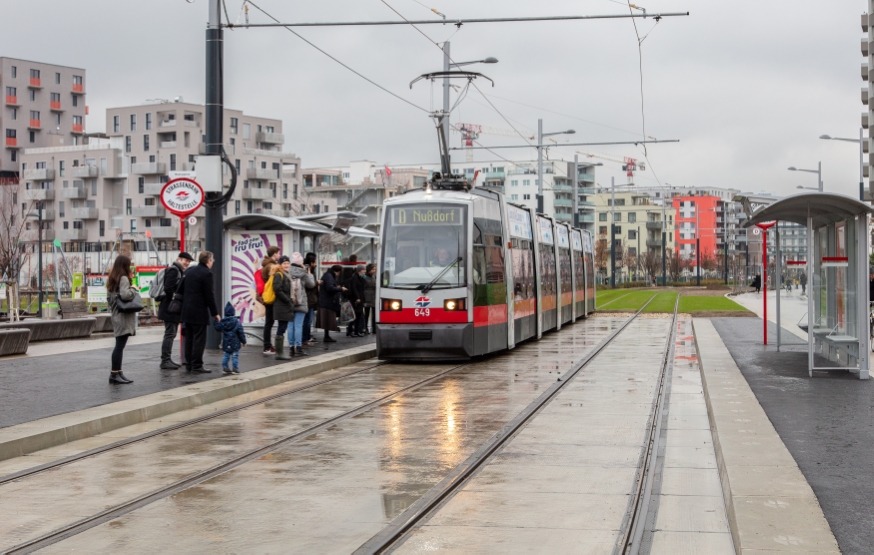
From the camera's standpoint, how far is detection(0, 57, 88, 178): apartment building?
117 metres

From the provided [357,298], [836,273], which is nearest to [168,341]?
[357,298]

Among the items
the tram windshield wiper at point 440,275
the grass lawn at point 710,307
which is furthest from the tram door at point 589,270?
the tram windshield wiper at point 440,275

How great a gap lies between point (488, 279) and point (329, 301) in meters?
4.44

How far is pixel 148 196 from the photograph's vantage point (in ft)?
344

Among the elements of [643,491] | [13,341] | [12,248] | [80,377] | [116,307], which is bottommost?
[643,491]

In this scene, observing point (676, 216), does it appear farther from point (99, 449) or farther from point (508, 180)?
point (99, 449)

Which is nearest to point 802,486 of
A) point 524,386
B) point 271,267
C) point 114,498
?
point 114,498

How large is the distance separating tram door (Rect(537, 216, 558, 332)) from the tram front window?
6.36 metres

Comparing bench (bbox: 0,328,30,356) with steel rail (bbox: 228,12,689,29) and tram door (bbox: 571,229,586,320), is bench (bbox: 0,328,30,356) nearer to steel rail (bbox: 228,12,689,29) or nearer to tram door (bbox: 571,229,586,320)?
steel rail (bbox: 228,12,689,29)

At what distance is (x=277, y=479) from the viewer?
8.87 meters

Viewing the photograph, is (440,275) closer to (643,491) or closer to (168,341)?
(168,341)

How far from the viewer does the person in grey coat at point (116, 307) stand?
47.1 ft

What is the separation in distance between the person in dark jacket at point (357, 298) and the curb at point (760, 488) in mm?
12624

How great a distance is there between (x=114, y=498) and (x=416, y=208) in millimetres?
12304
